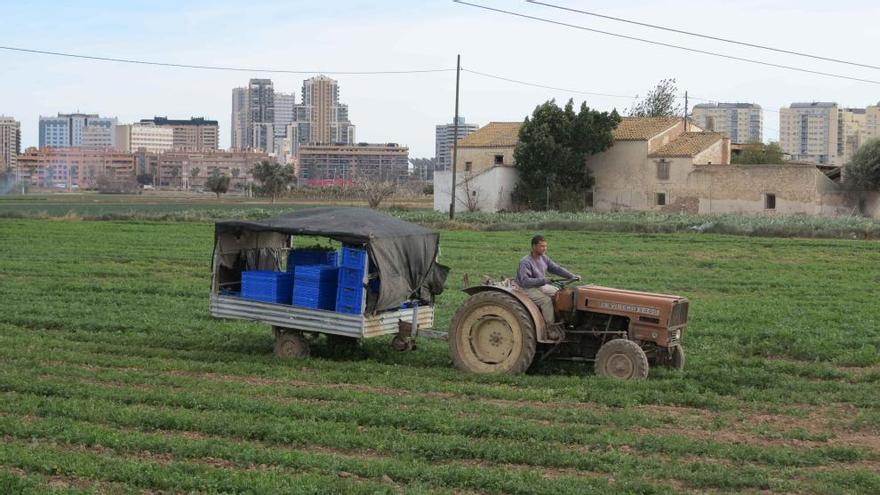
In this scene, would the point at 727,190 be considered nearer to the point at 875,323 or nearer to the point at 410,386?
the point at 875,323

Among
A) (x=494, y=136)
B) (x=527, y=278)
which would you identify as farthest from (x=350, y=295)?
(x=494, y=136)

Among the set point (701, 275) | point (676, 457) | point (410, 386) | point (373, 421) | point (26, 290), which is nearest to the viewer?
point (676, 457)

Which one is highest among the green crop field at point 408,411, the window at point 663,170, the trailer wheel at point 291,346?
the window at point 663,170

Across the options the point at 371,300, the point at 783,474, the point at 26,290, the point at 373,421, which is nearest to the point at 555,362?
the point at 371,300

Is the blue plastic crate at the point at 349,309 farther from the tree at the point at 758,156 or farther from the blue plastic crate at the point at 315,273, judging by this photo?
the tree at the point at 758,156

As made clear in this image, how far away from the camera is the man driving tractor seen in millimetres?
14547

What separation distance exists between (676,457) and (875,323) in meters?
10.9

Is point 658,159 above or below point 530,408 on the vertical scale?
above

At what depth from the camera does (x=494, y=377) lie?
14.3 meters

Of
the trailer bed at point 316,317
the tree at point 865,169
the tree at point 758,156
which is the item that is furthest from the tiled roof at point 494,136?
the trailer bed at point 316,317

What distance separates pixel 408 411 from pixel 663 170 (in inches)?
2178

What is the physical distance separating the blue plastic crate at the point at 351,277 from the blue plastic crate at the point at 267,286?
101 centimetres

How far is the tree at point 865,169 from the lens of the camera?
2368 inches

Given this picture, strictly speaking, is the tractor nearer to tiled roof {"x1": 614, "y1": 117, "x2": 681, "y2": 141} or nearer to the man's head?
the man's head
